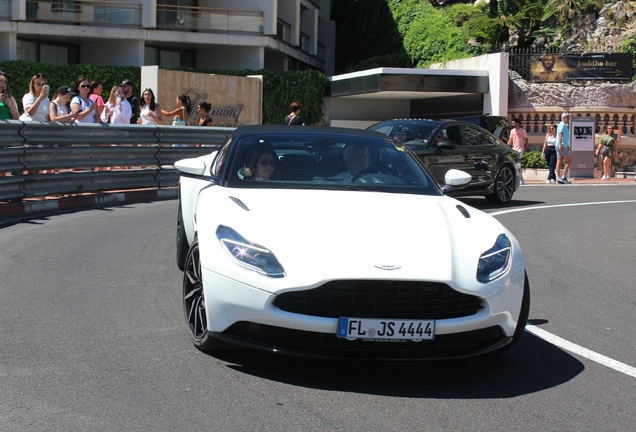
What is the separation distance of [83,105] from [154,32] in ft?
81.7

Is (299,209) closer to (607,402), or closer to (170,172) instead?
(607,402)

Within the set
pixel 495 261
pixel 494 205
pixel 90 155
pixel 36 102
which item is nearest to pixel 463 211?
pixel 495 261

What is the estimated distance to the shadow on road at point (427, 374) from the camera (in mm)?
4488

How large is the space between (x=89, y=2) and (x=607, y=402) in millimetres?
35867

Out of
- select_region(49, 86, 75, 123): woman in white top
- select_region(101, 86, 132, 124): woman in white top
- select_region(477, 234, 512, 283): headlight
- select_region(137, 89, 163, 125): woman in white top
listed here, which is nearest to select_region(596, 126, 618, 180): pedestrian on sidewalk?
select_region(137, 89, 163, 125): woman in white top

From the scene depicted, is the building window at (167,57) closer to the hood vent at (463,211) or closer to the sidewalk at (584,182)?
the sidewalk at (584,182)

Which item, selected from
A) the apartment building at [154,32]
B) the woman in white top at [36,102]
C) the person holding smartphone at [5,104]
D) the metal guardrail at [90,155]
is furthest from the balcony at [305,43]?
the person holding smartphone at [5,104]

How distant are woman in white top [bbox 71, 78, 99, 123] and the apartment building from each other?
75.7 ft

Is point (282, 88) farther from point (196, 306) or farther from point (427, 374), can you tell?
point (427, 374)

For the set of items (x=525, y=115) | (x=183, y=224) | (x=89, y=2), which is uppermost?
(x=89, y=2)

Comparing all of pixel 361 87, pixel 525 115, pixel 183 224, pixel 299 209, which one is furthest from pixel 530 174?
pixel 299 209

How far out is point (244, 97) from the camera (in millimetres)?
27953

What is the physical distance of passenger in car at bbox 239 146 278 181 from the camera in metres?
5.79

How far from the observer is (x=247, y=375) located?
461 cm
